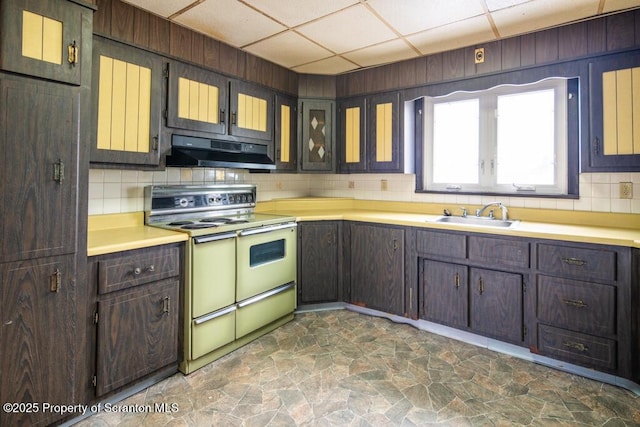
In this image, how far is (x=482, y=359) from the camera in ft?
8.13

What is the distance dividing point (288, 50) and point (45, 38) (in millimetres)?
1899

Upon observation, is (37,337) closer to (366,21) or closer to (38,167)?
(38,167)

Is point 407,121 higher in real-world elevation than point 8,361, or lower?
higher

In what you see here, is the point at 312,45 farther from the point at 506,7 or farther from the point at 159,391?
the point at 159,391

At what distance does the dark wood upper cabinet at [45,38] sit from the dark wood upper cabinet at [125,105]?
1.55 feet

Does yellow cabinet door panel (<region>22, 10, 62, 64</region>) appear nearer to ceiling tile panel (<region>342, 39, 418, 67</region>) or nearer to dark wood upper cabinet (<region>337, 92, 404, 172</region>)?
ceiling tile panel (<region>342, 39, 418, 67</region>)

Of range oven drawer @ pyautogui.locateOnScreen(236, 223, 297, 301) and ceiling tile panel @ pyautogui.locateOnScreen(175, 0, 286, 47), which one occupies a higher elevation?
ceiling tile panel @ pyautogui.locateOnScreen(175, 0, 286, 47)

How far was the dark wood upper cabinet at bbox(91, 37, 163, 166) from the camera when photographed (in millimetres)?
2154

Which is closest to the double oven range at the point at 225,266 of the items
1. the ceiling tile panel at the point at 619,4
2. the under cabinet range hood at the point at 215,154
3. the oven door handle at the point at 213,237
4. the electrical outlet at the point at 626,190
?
the oven door handle at the point at 213,237

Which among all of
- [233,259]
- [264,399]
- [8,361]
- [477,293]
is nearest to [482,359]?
[477,293]

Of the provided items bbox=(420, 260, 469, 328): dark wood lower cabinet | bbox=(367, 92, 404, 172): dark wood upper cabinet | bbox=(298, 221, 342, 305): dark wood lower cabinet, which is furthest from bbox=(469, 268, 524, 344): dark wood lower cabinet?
bbox=(367, 92, 404, 172): dark wood upper cabinet

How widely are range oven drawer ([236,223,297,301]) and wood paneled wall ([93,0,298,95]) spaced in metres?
1.39

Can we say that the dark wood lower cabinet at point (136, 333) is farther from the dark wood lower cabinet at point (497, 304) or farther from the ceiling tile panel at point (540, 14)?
the ceiling tile panel at point (540, 14)

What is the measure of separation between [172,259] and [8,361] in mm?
864
